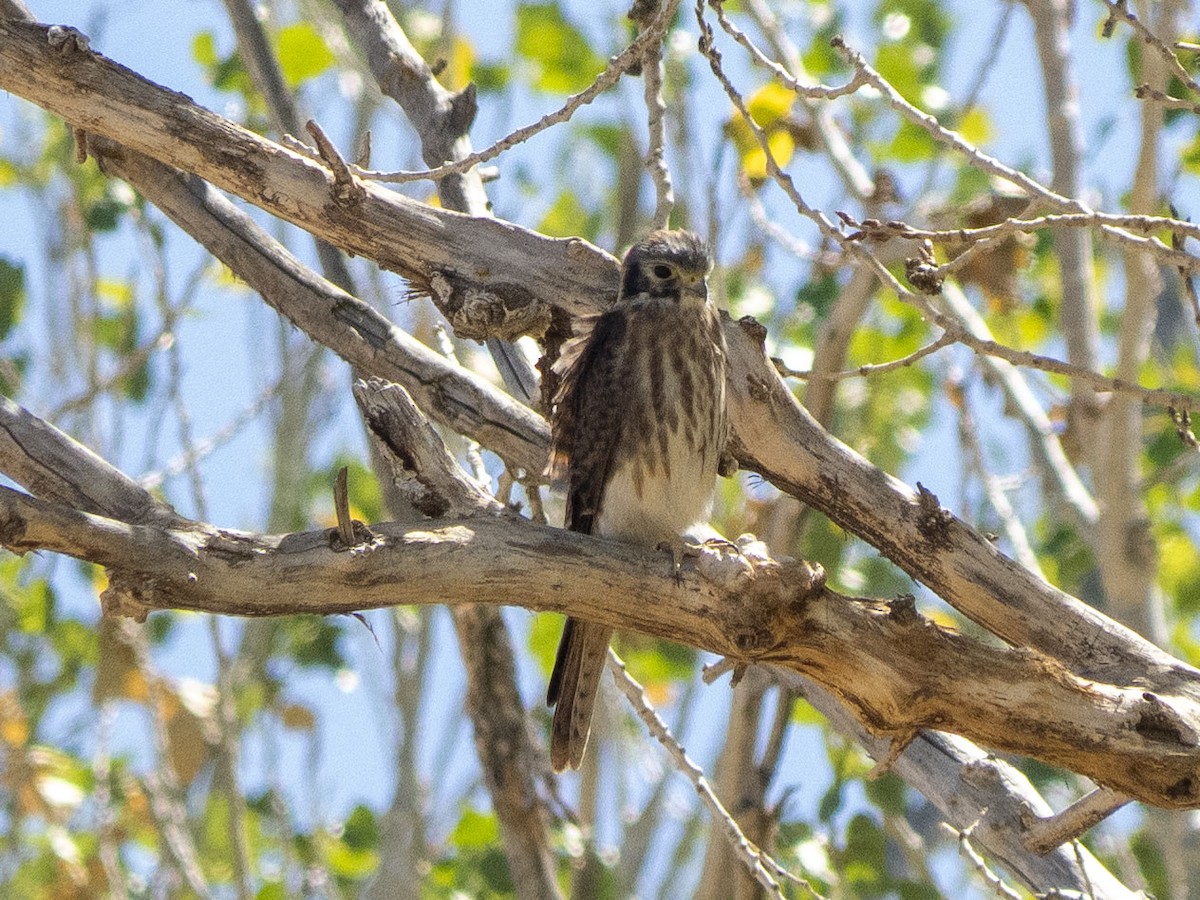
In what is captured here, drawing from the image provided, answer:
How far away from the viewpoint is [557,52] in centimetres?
643

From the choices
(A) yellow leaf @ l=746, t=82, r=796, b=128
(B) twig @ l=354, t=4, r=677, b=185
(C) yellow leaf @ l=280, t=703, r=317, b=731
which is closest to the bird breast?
(B) twig @ l=354, t=4, r=677, b=185

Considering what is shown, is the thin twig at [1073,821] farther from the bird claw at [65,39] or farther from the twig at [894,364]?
the bird claw at [65,39]

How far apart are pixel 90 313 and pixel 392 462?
3675mm

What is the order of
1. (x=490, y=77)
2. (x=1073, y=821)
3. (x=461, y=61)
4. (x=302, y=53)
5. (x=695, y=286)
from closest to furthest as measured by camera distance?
(x=1073, y=821)
(x=695, y=286)
(x=302, y=53)
(x=490, y=77)
(x=461, y=61)

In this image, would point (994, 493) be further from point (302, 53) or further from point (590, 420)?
point (302, 53)

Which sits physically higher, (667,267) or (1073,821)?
(667,267)

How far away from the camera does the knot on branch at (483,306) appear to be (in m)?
3.37

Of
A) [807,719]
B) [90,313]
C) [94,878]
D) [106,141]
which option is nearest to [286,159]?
[106,141]

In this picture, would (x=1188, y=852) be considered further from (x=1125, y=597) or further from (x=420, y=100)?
(x=420, y=100)

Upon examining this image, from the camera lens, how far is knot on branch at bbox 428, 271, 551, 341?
337 centimetres

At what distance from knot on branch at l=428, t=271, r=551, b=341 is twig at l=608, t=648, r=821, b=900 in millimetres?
850

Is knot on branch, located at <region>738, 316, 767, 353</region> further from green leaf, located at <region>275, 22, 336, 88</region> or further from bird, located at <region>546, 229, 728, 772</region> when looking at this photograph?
green leaf, located at <region>275, 22, 336, 88</region>

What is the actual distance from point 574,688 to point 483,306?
0.98m

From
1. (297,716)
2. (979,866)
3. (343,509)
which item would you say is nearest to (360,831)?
(297,716)
